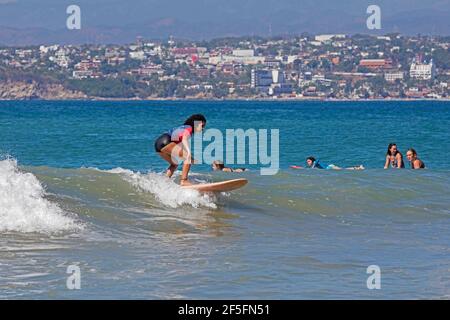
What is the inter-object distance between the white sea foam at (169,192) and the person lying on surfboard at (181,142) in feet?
0.72

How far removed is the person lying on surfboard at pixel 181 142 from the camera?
1524cm

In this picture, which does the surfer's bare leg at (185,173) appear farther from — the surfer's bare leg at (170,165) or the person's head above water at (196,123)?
the person's head above water at (196,123)

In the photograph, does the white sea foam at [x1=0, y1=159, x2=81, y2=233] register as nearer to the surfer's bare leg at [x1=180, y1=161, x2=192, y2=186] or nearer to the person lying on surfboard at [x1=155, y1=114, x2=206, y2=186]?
the person lying on surfboard at [x1=155, y1=114, x2=206, y2=186]

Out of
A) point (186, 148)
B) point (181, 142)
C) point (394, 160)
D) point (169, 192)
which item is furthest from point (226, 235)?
point (394, 160)

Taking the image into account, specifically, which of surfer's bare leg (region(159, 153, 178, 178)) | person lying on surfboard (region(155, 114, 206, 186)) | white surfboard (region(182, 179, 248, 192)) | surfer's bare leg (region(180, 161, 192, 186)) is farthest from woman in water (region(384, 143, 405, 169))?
person lying on surfboard (region(155, 114, 206, 186))

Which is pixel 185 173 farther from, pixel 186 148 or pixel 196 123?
pixel 196 123

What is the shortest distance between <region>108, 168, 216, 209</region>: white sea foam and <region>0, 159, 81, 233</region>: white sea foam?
6.47 ft

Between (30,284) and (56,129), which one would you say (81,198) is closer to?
(30,284)

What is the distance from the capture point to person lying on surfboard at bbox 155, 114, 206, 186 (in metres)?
15.2

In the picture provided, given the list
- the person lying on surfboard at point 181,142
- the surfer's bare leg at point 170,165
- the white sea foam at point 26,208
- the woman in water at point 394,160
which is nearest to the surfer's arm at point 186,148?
the person lying on surfboard at point 181,142

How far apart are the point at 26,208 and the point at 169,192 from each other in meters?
3.12
